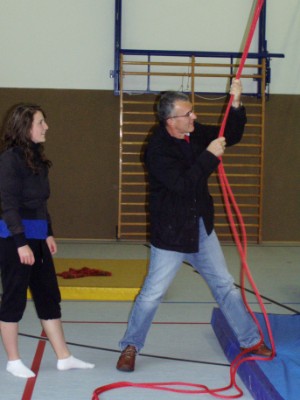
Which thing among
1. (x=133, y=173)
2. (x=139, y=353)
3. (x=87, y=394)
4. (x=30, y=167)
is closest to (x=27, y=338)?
(x=139, y=353)

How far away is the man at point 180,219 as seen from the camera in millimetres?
3047

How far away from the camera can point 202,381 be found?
305cm

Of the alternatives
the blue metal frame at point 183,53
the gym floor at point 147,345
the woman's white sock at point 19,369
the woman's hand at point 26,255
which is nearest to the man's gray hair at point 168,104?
the woman's hand at point 26,255

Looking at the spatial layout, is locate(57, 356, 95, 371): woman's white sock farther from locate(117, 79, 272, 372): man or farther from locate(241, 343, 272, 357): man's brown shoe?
locate(241, 343, 272, 357): man's brown shoe

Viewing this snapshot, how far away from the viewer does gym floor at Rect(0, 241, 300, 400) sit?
2947 millimetres

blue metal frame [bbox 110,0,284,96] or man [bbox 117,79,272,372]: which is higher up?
blue metal frame [bbox 110,0,284,96]

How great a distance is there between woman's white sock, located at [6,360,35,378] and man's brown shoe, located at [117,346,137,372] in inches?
17.0

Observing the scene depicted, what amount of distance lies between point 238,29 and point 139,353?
5.52 m

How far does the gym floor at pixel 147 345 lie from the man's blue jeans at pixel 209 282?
8.2 inches

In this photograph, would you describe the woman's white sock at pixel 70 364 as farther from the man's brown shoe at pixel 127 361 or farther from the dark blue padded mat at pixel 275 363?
the dark blue padded mat at pixel 275 363

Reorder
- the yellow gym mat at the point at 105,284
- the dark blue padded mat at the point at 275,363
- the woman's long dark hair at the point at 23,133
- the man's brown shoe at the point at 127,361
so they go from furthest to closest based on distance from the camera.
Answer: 1. the yellow gym mat at the point at 105,284
2. the man's brown shoe at the point at 127,361
3. the woman's long dark hair at the point at 23,133
4. the dark blue padded mat at the point at 275,363

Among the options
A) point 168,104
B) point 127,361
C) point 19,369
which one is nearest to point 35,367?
point 19,369

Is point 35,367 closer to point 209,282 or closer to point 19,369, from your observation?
point 19,369

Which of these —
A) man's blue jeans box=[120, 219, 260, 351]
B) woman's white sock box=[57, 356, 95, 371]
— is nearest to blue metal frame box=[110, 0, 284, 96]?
man's blue jeans box=[120, 219, 260, 351]
